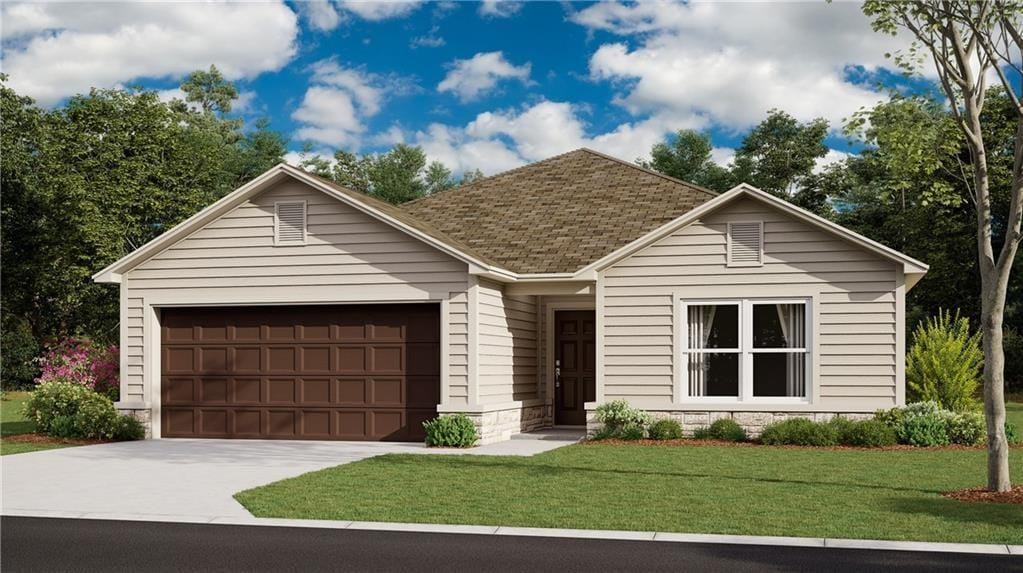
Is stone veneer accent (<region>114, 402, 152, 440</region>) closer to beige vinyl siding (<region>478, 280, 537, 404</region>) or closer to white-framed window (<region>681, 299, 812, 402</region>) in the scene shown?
beige vinyl siding (<region>478, 280, 537, 404</region>)

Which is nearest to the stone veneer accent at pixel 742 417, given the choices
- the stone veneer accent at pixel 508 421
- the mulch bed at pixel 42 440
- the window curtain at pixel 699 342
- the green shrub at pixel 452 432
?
the window curtain at pixel 699 342

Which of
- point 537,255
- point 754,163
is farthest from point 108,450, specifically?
point 754,163

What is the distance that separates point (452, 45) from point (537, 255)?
975 inches

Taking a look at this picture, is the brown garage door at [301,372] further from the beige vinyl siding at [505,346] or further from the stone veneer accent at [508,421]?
the stone veneer accent at [508,421]

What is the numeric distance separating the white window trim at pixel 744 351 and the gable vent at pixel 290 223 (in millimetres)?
6852

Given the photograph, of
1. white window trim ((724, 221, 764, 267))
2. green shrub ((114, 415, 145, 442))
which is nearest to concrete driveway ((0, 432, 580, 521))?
green shrub ((114, 415, 145, 442))

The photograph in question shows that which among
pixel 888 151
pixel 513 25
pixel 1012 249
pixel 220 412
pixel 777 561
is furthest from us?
pixel 513 25

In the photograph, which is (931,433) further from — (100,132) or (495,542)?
(100,132)

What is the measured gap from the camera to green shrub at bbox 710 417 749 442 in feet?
59.2

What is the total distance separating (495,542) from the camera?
889 cm

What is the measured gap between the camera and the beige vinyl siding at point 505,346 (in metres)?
18.5

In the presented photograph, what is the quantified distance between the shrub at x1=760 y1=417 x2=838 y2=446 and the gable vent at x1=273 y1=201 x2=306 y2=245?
28.8ft

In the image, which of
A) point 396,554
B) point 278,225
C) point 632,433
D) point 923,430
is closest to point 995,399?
point 923,430

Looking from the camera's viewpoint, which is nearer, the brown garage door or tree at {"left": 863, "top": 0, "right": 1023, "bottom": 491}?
tree at {"left": 863, "top": 0, "right": 1023, "bottom": 491}
